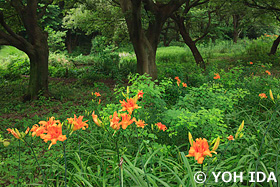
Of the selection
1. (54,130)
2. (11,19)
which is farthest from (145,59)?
(54,130)

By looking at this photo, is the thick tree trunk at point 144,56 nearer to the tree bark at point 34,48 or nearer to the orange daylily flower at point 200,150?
the tree bark at point 34,48

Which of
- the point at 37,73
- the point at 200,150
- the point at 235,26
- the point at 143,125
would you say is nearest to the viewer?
the point at 200,150

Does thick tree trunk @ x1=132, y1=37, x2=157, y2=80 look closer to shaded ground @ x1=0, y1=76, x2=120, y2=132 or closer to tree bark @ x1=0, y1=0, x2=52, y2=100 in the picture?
shaded ground @ x1=0, y1=76, x2=120, y2=132

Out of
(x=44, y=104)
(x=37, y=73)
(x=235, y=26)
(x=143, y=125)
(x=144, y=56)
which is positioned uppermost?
(x=235, y=26)

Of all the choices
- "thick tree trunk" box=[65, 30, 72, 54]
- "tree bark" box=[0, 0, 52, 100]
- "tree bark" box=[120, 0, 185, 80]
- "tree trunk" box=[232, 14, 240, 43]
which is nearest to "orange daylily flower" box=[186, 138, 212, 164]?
"tree bark" box=[120, 0, 185, 80]

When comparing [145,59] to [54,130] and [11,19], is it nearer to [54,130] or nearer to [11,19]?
[11,19]

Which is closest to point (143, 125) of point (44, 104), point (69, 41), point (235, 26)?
point (44, 104)

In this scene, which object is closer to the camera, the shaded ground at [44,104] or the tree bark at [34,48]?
the shaded ground at [44,104]

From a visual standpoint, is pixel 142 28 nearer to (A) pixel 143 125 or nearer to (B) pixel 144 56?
(B) pixel 144 56

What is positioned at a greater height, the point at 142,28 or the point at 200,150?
the point at 142,28

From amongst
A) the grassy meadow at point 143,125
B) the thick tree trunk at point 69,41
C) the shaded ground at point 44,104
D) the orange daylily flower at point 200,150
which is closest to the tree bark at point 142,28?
the grassy meadow at point 143,125

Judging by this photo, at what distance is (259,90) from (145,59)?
3423mm

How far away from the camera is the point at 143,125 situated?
73.1 inches

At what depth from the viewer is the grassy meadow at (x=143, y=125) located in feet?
5.96
